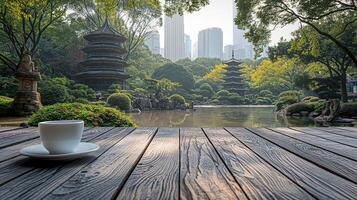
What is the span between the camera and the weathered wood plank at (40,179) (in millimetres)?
608

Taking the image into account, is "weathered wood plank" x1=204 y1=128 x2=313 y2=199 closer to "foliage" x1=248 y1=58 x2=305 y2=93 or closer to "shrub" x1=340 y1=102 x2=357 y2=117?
"shrub" x1=340 y1=102 x2=357 y2=117

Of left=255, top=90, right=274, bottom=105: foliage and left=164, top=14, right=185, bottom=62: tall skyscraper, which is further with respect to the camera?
left=164, top=14, right=185, bottom=62: tall skyscraper

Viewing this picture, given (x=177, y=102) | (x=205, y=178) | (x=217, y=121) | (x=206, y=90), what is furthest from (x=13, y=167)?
(x=206, y=90)

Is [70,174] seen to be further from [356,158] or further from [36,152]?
[356,158]

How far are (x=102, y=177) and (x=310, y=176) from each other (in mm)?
546

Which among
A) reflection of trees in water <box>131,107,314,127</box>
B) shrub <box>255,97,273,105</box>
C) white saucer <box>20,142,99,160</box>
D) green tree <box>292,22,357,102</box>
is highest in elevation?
green tree <box>292,22,357,102</box>

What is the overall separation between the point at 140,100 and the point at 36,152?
18280 mm

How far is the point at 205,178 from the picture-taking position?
2.44ft

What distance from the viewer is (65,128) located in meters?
0.88

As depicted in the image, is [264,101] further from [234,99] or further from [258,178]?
[258,178]

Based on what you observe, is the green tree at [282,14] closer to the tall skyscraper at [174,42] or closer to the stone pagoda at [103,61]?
the stone pagoda at [103,61]

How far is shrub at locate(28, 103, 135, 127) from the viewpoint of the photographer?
3.61 metres

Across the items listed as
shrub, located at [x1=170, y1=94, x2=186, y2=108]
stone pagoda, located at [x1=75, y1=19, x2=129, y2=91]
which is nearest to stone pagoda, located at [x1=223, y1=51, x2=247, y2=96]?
shrub, located at [x1=170, y1=94, x2=186, y2=108]

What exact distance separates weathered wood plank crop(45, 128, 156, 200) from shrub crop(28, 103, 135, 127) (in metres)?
2.75
